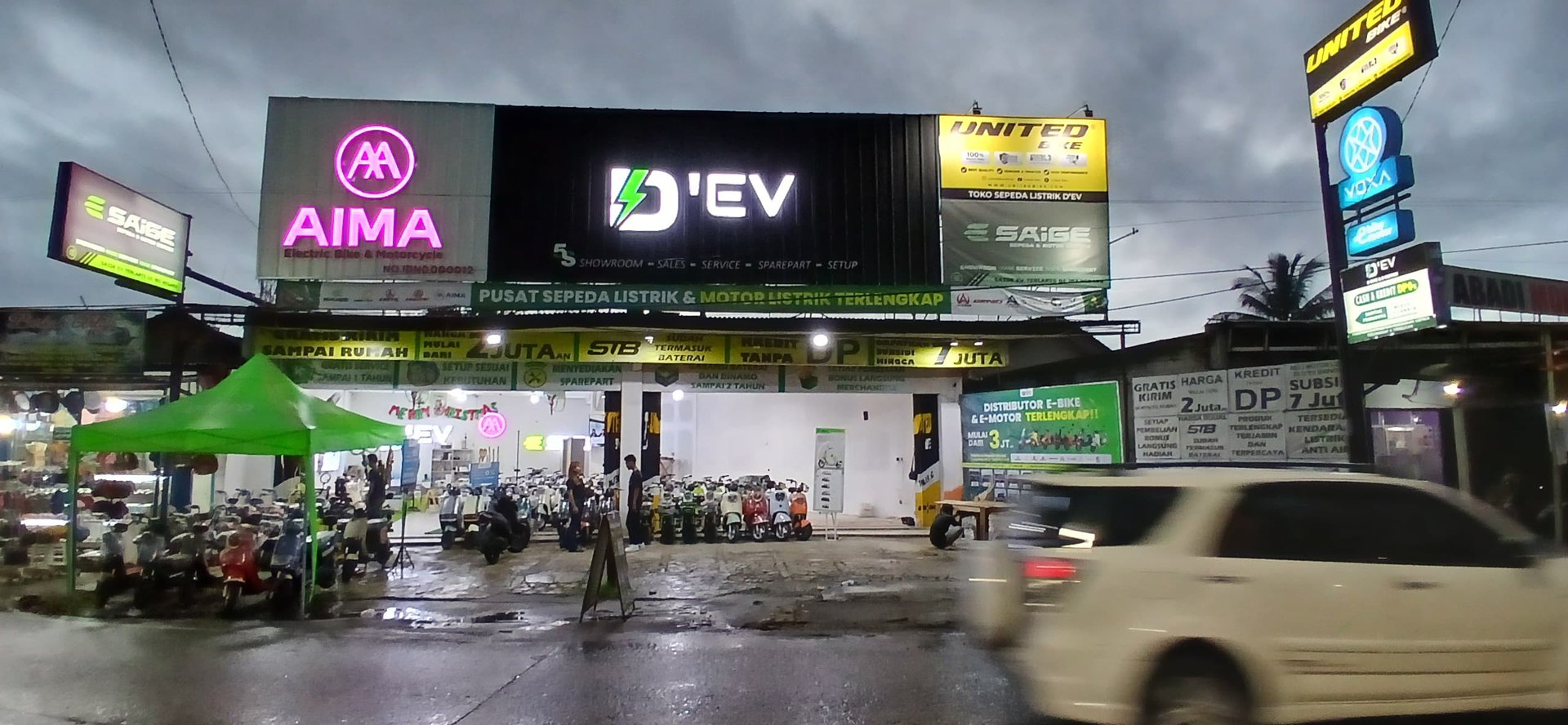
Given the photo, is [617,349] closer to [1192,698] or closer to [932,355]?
[932,355]

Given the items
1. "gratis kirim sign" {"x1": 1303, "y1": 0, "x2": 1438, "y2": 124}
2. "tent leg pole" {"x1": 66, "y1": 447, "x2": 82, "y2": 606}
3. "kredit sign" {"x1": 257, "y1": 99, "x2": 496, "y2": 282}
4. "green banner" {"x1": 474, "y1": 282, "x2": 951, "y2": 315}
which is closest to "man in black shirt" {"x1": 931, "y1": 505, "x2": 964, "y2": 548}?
"green banner" {"x1": 474, "y1": 282, "x2": 951, "y2": 315}

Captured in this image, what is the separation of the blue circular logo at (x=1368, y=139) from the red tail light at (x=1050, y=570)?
8.51 m

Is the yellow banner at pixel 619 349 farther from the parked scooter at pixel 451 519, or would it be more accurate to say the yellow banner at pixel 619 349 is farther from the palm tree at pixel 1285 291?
the palm tree at pixel 1285 291

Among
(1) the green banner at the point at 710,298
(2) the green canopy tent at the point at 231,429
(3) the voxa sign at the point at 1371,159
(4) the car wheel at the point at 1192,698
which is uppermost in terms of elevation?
(3) the voxa sign at the point at 1371,159

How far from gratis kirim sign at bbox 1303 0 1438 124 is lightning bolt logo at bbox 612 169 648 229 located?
11.7 meters

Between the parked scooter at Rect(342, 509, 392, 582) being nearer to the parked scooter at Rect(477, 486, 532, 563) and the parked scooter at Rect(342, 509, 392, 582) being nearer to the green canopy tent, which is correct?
the parked scooter at Rect(477, 486, 532, 563)

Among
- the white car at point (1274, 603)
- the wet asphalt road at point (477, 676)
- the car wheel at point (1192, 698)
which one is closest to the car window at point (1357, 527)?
the white car at point (1274, 603)

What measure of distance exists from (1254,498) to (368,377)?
49.8ft

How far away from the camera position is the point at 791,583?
11430mm

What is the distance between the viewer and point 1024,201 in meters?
17.9

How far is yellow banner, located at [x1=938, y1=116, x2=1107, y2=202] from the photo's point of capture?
59.2 feet

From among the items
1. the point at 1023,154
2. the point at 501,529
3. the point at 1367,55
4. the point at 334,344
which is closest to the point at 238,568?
the point at 501,529

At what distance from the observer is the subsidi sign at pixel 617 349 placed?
15672 mm

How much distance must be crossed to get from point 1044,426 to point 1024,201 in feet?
17.2
